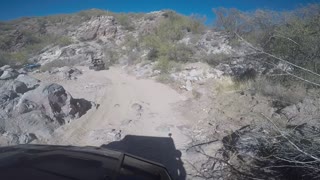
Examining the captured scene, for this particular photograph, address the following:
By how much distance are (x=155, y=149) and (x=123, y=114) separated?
2402 millimetres

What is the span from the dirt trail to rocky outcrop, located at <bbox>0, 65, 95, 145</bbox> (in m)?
0.31

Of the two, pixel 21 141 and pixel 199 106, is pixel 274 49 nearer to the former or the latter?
pixel 199 106

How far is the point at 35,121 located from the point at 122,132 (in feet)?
6.97

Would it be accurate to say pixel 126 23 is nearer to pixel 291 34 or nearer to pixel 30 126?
pixel 291 34

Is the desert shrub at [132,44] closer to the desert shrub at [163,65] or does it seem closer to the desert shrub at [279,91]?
the desert shrub at [163,65]

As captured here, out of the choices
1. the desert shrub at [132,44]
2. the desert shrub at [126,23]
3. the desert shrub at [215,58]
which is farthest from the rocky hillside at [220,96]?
the desert shrub at [126,23]

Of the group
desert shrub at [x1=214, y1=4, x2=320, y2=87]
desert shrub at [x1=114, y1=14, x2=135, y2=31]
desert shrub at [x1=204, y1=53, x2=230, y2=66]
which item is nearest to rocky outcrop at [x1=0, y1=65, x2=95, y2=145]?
desert shrub at [x1=214, y1=4, x2=320, y2=87]

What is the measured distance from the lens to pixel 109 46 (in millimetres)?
20641

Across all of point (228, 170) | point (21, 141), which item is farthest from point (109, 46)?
point (228, 170)

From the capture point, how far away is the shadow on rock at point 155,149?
5.22m

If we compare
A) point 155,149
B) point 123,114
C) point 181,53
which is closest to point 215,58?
point 181,53

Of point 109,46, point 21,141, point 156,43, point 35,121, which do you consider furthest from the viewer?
point 109,46

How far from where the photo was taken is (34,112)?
22.4ft

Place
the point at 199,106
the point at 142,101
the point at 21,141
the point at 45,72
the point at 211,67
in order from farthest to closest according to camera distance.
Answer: the point at 45,72 < the point at 211,67 < the point at 142,101 < the point at 199,106 < the point at 21,141
